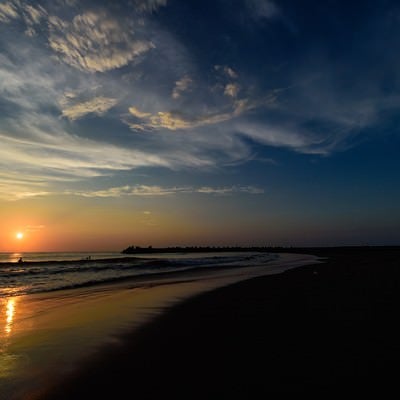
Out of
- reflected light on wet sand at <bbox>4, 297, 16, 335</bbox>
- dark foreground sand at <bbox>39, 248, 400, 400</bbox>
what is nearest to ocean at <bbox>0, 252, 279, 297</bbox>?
reflected light on wet sand at <bbox>4, 297, 16, 335</bbox>

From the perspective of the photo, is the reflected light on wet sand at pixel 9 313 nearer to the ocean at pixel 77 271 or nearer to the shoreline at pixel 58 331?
the shoreline at pixel 58 331

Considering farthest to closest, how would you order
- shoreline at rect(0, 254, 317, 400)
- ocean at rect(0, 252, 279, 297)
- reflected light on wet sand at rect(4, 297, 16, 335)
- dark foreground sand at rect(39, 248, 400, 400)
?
1. ocean at rect(0, 252, 279, 297)
2. reflected light on wet sand at rect(4, 297, 16, 335)
3. shoreline at rect(0, 254, 317, 400)
4. dark foreground sand at rect(39, 248, 400, 400)

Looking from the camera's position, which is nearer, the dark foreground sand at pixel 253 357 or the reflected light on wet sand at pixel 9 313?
the dark foreground sand at pixel 253 357

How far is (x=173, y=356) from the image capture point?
5699 millimetres

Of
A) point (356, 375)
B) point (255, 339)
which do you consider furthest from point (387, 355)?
point (255, 339)

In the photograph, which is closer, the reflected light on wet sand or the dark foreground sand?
the dark foreground sand

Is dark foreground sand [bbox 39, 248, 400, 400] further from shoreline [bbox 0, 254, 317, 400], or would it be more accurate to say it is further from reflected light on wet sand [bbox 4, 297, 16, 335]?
reflected light on wet sand [bbox 4, 297, 16, 335]

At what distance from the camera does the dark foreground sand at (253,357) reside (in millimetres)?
4348

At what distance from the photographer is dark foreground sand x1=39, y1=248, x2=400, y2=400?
435 cm

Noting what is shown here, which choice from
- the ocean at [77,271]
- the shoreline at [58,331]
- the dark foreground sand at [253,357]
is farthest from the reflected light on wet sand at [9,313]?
the dark foreground sand at [253,357]

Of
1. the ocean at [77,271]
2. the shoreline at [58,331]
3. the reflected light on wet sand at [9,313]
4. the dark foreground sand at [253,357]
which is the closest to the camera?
the dark foreground sand at [253,357]

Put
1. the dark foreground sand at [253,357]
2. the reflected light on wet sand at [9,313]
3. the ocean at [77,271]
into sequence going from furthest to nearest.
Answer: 1. the ocean at [77,271]
2. the reflected light on wet sand at [9,313]
3. the dark foreground sand at [253,357]

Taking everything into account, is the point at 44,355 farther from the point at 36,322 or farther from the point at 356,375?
the point at 356,375

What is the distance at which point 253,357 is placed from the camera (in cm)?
548
